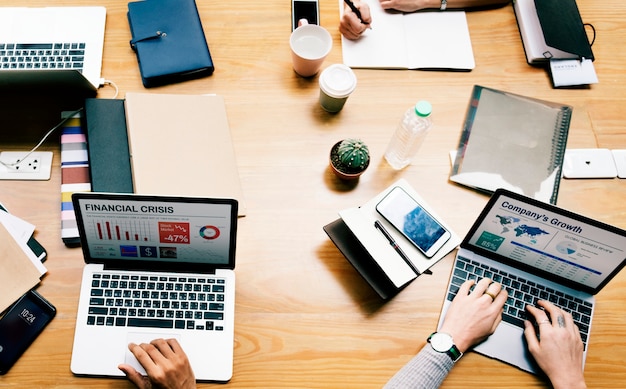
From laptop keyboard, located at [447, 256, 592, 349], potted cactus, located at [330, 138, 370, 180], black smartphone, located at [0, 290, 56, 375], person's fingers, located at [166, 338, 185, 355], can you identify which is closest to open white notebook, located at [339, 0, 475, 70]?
potted cactus, located at [330, 138, 370, 180]

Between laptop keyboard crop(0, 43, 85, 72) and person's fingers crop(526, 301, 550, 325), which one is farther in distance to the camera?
laptop keyboard crop(0, 43, 85, 72)

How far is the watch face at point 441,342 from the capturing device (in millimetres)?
1099

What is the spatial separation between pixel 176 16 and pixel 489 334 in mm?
1046

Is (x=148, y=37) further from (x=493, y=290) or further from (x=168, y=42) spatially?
(x=493, y=290)

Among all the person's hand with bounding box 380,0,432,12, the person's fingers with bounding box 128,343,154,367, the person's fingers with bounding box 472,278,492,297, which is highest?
the person's hand with bounding box 380,0,432,12

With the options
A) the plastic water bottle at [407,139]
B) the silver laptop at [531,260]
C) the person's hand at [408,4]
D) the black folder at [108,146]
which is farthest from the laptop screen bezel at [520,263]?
the black folder at [108,146]

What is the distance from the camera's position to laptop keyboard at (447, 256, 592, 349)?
46.2 inches

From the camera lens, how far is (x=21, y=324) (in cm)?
106

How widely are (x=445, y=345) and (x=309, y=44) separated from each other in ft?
2.52

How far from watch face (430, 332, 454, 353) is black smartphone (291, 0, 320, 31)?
0.83 meters

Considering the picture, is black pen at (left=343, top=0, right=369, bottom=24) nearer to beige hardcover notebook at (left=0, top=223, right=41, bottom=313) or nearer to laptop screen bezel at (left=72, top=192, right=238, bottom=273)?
laptop screen bezel at (left=72, top=192, right=238, bottom=273)

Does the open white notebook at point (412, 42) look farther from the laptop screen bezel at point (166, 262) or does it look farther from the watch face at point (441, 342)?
the watch face at point (441, 342)

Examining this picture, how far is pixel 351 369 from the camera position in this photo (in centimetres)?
110

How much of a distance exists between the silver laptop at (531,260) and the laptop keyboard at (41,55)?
999 millimetres
